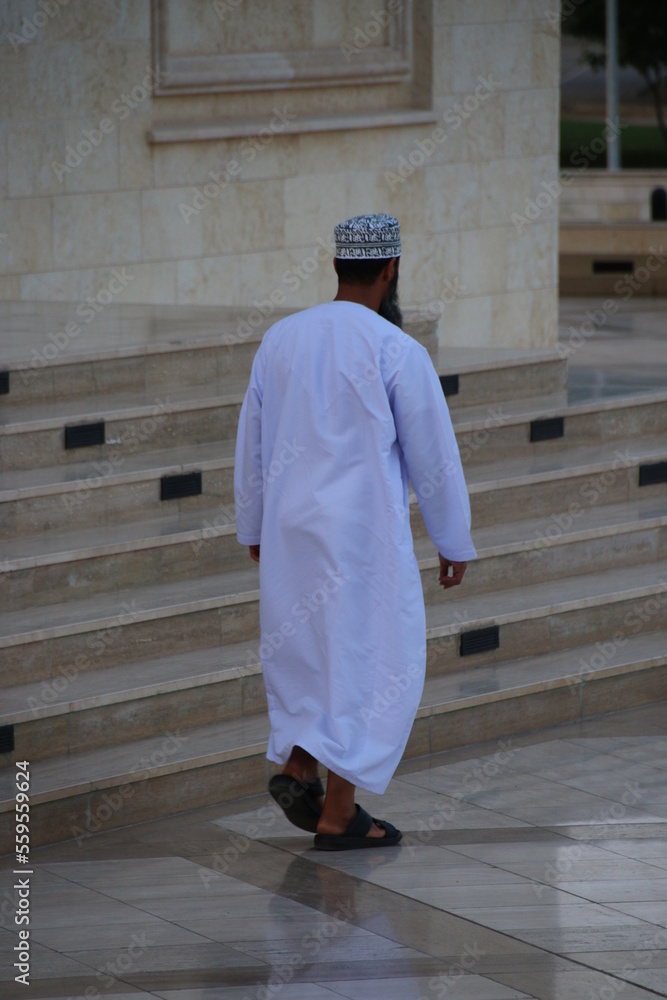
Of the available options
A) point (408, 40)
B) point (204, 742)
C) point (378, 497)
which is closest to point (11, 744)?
point (204, 742)

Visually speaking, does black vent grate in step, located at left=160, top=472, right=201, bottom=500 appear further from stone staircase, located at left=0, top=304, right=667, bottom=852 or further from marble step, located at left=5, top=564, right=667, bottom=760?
marble step, located at left=5, top=564, right=667, bottom=760

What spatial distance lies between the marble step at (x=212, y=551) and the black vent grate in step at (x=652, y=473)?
0.45 feet

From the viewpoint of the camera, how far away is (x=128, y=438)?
679 centimetres

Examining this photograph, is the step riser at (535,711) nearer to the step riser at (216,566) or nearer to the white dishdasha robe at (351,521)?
the step riser at (216,566)

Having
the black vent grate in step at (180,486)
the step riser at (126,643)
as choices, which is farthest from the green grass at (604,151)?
the step riser at (126,643)

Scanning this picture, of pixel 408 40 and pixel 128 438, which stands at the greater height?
pixel 408 40

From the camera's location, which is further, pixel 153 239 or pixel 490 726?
pixel 153 239

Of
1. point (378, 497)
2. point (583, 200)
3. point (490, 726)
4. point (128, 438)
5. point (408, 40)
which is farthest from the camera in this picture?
point (583, 200)

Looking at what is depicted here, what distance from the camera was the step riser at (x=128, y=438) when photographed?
255 inches

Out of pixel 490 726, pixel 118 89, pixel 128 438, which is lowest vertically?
pixel 490 726

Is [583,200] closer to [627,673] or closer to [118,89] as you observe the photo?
[118,89]

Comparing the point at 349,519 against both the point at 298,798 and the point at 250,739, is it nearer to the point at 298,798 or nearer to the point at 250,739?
the point at 298,798

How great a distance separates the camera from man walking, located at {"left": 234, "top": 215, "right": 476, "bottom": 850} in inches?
175

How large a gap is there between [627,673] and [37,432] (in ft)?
8.51
